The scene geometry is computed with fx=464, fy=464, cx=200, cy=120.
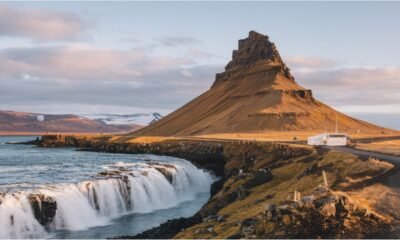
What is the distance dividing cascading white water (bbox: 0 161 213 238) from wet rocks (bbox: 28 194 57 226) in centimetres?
31

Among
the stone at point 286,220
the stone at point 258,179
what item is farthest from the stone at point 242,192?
the stone at point 286,220

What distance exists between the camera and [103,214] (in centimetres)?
4009

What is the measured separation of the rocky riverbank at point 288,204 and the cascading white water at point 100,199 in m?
6.06

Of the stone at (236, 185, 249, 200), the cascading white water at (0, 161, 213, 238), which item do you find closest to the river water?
the cascading white water at (0, 161, 213, 238)

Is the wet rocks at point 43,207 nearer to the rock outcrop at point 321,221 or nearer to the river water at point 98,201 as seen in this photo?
the river water at point 98,201

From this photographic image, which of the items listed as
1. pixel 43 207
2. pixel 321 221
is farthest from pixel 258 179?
pixel 321 221

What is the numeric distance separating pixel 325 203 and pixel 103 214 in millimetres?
24637

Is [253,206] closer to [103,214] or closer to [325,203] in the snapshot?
[325,203]

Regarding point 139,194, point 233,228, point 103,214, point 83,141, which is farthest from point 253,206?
point 83,141

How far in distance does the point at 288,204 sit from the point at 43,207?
70.2 ft

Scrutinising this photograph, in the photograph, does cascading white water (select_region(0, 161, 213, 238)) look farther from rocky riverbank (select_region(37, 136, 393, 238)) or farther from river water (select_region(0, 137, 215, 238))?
rocky riverbank (select_region(37, 136, 393, 238))

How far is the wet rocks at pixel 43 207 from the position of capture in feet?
113

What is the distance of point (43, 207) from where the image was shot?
1384 inches

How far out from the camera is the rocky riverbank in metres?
19.8
